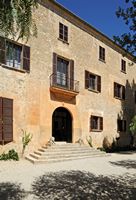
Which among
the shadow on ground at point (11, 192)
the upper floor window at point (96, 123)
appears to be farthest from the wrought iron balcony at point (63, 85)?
the shadow on ground at point (11, 192)

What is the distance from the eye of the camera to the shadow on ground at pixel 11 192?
841cm

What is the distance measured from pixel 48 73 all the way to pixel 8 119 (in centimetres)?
454

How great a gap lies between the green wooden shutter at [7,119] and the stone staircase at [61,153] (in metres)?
1.72

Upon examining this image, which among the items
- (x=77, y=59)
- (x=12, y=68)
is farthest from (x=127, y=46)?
(x=77, y=59)

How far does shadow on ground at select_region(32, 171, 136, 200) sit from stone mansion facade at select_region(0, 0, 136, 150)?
5135mm

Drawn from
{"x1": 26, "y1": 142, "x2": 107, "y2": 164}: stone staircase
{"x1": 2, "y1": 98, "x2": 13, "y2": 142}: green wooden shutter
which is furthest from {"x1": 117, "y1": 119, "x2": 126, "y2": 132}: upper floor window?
{"x1": 2, "y1": 98, "x2": 13, "y2": 142}: green wooden shutter

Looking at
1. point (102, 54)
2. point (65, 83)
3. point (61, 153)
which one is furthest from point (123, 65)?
point (61, 153)

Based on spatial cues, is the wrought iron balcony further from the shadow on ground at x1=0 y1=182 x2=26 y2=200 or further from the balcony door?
the shadow on ground at x1=0 y1=182 x2=26 y2=200

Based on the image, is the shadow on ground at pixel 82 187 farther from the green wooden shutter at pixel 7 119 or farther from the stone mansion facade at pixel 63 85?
the stone mansion facade at pixel 63 85

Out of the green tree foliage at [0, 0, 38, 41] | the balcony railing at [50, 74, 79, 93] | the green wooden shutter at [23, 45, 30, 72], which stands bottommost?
the green tree foliage at [0, 0, 38, 41]

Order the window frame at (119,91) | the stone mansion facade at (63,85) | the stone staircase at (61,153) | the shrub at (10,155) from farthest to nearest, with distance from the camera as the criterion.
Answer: the window frame at (119,91)
the stone mansion facade at (63,85)
the stone staircase at (61,153)
the shrub at (10,155)

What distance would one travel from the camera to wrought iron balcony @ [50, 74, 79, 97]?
62.6 feet

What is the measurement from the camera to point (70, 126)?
21.6 m

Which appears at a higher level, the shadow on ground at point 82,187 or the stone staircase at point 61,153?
the stone staircase at point 61,153
